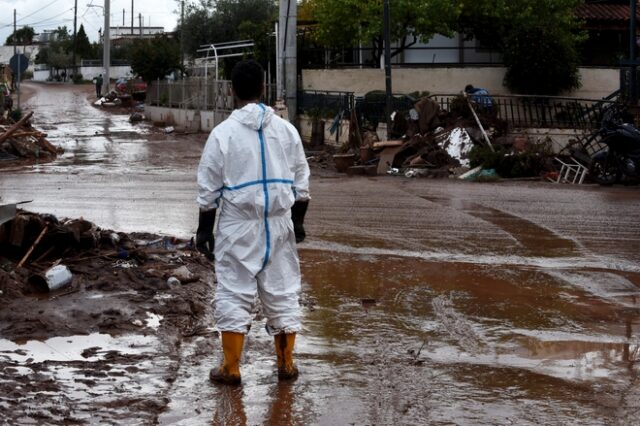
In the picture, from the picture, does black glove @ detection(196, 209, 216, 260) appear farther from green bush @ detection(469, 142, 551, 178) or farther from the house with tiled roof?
the house with tiled roof

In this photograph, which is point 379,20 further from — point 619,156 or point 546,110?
point 619,156

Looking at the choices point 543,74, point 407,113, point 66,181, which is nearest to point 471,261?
point 66,181

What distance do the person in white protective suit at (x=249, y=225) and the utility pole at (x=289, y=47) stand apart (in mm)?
22192

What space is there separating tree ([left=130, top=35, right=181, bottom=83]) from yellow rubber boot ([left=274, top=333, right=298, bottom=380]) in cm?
4685

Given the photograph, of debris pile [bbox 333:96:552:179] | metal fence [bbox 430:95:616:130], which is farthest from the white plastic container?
metal fence [bbox 430:95:616:130]

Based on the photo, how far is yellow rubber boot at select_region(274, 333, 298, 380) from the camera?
19.0 ft

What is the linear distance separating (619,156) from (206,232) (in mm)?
13768

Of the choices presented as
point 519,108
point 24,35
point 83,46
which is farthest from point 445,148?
point 24,35

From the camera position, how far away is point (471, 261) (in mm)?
9930

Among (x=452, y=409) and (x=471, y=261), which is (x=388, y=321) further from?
(x=471, y=261)

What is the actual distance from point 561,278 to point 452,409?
4.11 metres

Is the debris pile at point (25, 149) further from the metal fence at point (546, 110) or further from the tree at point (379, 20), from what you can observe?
the metal fence at point (546, 110)

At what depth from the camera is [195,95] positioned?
3903 cm

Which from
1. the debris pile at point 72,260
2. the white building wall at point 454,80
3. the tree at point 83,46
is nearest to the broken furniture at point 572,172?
the white building wall at point 454,80
